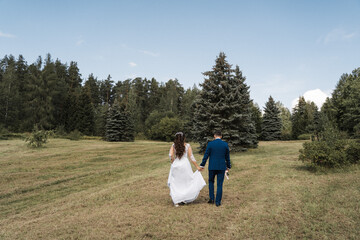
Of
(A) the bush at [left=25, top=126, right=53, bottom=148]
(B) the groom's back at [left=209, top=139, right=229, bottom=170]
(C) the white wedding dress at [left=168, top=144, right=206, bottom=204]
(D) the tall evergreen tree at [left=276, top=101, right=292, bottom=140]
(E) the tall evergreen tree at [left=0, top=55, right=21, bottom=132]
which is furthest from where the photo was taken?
(D) the tall evergreen tree at [left=276, top=101, right=292, bottom=140]

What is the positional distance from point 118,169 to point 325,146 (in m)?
11.7

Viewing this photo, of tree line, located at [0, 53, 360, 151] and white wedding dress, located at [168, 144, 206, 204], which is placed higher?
tree line, located at [0, 53, 360, 151]

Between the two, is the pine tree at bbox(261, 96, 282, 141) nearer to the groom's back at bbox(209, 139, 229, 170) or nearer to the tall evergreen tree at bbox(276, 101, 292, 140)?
the tall evergreen tree at bbox(276, 101, 292, 140)

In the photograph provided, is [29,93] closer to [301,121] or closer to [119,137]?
[119,137]

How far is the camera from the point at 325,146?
10859mm

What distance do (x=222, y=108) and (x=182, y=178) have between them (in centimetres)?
1469

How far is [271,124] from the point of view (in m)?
50.9

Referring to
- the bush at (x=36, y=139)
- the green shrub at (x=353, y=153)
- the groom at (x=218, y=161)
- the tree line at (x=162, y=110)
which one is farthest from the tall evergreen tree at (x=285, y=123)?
the groom at (x=218, y=161)

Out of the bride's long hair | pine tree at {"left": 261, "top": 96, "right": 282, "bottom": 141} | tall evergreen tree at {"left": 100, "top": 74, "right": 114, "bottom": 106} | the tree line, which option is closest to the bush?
the tree line

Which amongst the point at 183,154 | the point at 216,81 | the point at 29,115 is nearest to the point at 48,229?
the point at 183,154

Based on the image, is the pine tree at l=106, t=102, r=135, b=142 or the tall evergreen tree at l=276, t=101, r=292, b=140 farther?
the tall evergreen tree at l=276, t=101, r=292, b=140

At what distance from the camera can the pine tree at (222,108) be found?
2070 centimetres

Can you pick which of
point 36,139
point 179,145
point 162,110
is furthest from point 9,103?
point 179,145

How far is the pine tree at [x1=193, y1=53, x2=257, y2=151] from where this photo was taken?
20.7 metres
